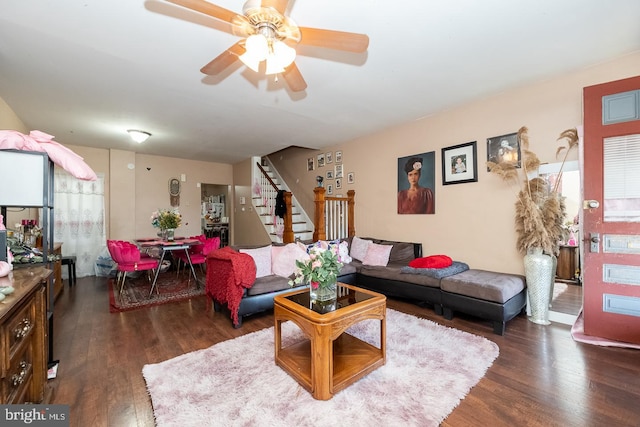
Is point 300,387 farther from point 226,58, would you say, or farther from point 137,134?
point 137,134

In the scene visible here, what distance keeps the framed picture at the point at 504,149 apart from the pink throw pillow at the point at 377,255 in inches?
67.8

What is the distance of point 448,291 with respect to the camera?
301 centimetres

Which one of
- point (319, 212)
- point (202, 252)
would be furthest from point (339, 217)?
point (202, 252)

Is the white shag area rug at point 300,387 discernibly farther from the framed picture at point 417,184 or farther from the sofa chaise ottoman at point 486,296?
the framed picture at point 417,184

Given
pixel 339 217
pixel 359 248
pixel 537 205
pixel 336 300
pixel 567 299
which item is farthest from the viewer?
pixel 339 217

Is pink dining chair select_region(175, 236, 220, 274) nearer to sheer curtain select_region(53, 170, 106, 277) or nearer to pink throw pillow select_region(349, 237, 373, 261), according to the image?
sheer curtain select_region(53, 170, 106, 277)

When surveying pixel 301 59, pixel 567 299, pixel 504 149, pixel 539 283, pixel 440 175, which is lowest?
pixel 567 299

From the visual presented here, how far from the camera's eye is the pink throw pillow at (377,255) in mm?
4039

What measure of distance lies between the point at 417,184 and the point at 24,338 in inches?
167

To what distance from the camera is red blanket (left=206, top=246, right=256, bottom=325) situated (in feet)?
9.39

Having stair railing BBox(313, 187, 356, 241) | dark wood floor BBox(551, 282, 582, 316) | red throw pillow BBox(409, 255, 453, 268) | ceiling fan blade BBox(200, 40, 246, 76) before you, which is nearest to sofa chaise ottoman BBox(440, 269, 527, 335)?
red throw pillow BBox(409, 255, 453, 268)

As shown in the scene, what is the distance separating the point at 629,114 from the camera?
237 cm

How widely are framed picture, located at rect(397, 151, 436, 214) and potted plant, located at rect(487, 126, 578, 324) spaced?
3.45ft

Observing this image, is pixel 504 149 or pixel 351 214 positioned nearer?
pixel 504 149
